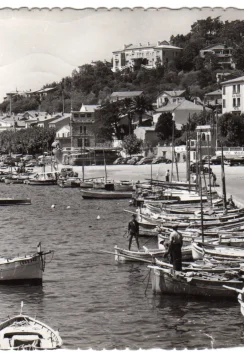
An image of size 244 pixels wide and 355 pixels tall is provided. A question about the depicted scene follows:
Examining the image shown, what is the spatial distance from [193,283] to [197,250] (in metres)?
4.41

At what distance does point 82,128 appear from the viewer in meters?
112

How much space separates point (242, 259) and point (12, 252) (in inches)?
485

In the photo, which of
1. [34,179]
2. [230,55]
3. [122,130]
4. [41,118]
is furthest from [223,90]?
[41,118]

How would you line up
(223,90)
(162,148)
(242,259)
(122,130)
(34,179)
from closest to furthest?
(242,259) < (223,90) < (34,179) < (162,148) < (122,130)

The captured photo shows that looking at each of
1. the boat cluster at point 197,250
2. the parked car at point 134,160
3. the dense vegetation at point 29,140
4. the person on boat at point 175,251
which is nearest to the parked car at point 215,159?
the parked car at point 134,160

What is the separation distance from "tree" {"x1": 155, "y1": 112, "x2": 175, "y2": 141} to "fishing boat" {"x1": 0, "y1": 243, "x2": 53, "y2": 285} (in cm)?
6444

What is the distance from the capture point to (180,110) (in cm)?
8806

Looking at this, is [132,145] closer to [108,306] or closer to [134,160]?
[134,160]

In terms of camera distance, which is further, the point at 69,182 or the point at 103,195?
the point at 69,182

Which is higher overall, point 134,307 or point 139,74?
point 139,74

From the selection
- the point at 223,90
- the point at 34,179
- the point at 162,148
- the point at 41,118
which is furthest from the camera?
the point at 41,118

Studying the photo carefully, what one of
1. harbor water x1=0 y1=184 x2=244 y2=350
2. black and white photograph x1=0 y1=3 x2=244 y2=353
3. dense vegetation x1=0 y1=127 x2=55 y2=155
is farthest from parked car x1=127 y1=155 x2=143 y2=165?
harbor water x1=0 y1=184 x2=244 y2=350

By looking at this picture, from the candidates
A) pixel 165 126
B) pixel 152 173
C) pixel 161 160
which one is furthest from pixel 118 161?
pixel 152 173

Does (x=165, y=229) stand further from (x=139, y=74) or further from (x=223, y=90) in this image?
(x=139, y=74)
